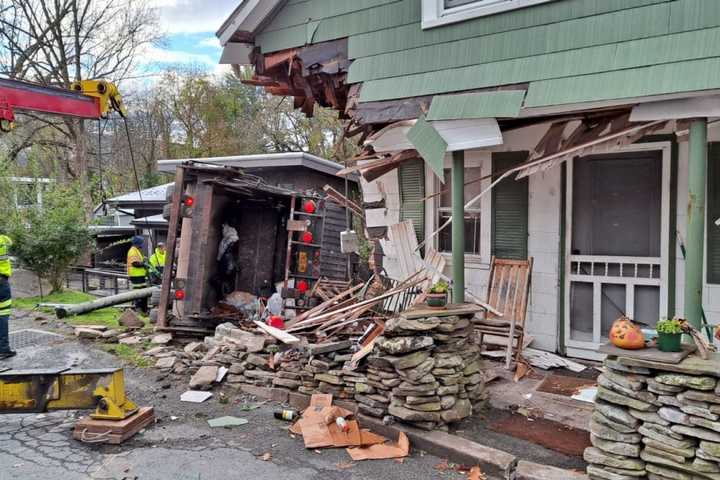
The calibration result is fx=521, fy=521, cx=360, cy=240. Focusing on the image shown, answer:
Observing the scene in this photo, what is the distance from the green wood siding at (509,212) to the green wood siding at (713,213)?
1.94 meters

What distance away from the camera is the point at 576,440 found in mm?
4438

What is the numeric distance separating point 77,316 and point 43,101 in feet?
16.7

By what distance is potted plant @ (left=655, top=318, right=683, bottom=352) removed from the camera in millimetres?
3633

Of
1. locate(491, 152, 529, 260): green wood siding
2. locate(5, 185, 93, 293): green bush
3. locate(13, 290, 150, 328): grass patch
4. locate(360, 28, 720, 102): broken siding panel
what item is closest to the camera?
locate(360, 28, 720, 102): broken siding panel

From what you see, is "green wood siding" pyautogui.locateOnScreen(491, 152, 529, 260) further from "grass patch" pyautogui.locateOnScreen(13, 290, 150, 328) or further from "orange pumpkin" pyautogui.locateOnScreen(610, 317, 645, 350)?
"grass patch" pyautogui.locateOnScreen(13, 290, 150, 328)

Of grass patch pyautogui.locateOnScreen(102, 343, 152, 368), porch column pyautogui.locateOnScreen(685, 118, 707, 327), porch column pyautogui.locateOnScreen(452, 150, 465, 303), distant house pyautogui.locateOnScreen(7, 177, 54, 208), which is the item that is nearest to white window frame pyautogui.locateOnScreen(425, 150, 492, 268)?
porch column pyautogui.locateOnScreen(452, 150, 465, 303)

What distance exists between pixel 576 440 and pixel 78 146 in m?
23.0

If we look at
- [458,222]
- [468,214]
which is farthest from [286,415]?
[468,214]

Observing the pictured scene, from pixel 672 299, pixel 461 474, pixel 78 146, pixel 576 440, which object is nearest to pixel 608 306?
pixel 672 299

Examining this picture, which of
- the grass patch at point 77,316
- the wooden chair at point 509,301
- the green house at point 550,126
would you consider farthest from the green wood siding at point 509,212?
the grass patch at point 77,316

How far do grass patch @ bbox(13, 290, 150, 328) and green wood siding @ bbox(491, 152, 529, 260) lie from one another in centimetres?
605

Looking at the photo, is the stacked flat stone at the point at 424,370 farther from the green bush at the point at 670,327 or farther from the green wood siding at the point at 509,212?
the green wood siding at the point at 509,212

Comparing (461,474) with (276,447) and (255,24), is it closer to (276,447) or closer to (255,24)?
(276,447)

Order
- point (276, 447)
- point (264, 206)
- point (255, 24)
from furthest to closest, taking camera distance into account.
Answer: point (264, 206), point (255, 24), point (276, 447)
